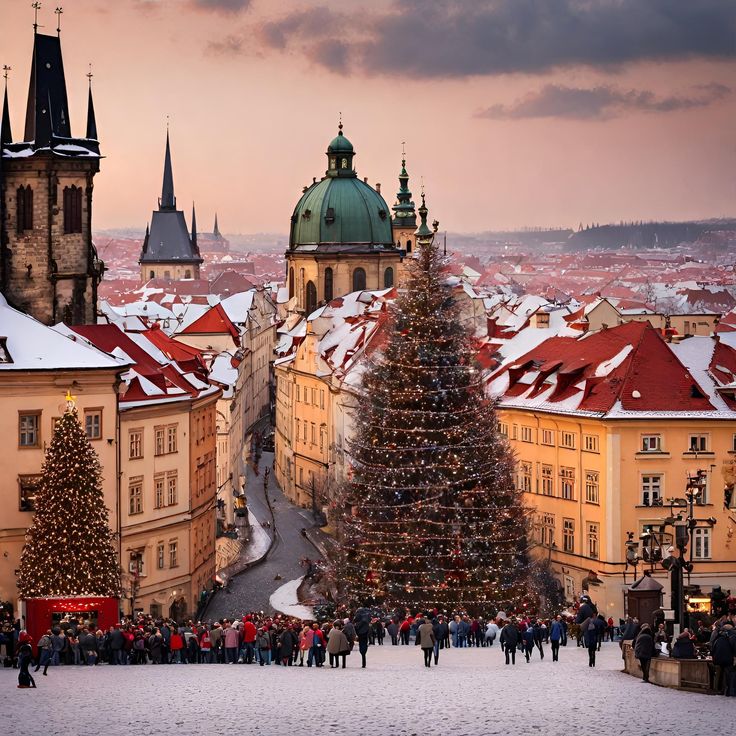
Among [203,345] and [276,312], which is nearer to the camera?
[203,345]

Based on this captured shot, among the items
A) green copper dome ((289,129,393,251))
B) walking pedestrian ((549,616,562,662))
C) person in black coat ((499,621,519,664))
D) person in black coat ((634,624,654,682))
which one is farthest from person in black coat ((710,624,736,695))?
green copper dome ((289,129,393,251))

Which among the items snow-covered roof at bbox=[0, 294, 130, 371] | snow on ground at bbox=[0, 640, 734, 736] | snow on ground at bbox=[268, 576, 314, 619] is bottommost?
snow on ground at bbox=[268, 576, 314, 619]

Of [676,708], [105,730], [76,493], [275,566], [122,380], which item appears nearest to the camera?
[105,730]

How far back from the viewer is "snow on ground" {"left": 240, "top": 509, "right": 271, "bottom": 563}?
3378 inches

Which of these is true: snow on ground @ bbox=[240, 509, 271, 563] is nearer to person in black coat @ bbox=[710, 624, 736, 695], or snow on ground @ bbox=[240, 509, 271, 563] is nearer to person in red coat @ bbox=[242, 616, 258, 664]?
person in red coat @ bbox=[242, 616, 258, 664]

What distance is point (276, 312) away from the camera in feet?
606

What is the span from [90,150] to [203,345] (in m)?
61.5

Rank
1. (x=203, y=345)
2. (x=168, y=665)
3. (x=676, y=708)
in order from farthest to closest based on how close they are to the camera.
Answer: (x=203, y=345), (x=168, y=665), (x=676, y=708)

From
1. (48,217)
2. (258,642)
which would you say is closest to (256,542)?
(48,217)

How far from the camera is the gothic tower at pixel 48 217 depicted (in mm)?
76375

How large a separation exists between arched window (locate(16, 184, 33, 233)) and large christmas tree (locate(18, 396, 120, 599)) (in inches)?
914

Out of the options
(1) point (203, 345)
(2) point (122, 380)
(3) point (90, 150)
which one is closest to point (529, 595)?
(2) point (122, 380)

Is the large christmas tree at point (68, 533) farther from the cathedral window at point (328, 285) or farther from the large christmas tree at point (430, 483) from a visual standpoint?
the cathedral window at point (328, 285)

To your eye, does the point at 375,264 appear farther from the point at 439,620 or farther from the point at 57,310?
the point at 439,620
